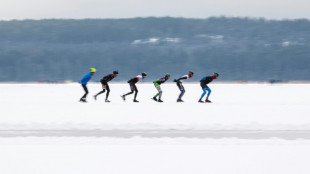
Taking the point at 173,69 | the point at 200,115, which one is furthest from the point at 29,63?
the point at 200,115

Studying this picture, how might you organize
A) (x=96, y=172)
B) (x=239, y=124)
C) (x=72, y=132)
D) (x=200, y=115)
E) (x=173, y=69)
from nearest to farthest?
(x=96, y=172) → (x=72, y=132) → (x=239, y=124) → (x=200, y=115) → (x=173, y=69)

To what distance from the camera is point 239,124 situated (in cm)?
1644

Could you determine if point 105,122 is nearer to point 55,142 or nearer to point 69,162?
point 55,142

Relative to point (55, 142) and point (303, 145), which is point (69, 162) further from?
point (303, 145)

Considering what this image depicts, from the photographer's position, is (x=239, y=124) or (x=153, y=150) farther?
(x=239, y=124)

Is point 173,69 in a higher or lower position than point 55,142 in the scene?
higher

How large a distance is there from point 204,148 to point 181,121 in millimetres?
6308

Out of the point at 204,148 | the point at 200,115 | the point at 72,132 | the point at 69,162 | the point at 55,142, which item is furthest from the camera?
the point at 200,115

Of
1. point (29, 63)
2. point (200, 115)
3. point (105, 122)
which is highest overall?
point (29, 63)

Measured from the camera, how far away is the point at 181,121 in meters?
17.3

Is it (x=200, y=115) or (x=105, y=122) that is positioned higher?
(x=200, y=115)

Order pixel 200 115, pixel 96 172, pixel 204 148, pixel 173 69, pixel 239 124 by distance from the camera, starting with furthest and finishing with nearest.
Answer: pixel 173 69
pixel 200 115
pixel 239 124
pixel 204 148
pixel 96 172

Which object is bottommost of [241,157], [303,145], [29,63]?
[241,157]

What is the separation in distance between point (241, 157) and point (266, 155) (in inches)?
21.8
